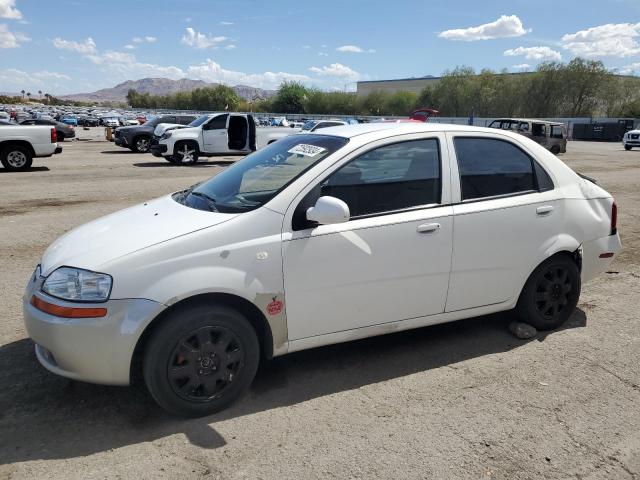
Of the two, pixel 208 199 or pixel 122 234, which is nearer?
pixel 122 234

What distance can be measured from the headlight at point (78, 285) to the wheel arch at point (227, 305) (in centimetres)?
30

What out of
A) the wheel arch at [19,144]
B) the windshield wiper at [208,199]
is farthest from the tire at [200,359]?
the wheel arch at [19,144]

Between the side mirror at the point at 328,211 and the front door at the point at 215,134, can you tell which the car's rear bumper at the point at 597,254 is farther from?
the front door at the point at 215,134

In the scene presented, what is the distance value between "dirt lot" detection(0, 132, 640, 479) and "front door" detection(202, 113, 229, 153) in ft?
48.4

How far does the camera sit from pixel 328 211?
123 inches

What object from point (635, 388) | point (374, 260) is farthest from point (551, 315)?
point (374, 260)

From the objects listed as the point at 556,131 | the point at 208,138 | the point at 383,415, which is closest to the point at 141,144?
the point at 208,138

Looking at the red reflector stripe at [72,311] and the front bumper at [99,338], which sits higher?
the red reflector stripe at [72,311]

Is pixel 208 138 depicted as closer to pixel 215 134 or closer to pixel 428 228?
pixel 215 134

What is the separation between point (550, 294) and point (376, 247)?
1791 mm

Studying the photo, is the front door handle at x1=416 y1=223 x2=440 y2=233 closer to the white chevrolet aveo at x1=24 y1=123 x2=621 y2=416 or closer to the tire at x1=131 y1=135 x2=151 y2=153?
the white chevrolet aveo at x1=24 y1=123 x2=621 y2=416

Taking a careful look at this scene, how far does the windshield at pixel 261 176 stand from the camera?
344cm

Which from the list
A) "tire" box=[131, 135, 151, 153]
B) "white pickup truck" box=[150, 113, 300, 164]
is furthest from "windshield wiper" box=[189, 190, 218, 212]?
"tire" box=[131, 135, 151, 153]

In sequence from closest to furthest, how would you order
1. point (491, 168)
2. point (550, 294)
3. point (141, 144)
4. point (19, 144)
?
1. point (491, 168)
2. point (550, 294)
3. point (19, 144)
4. point (141, 144)
